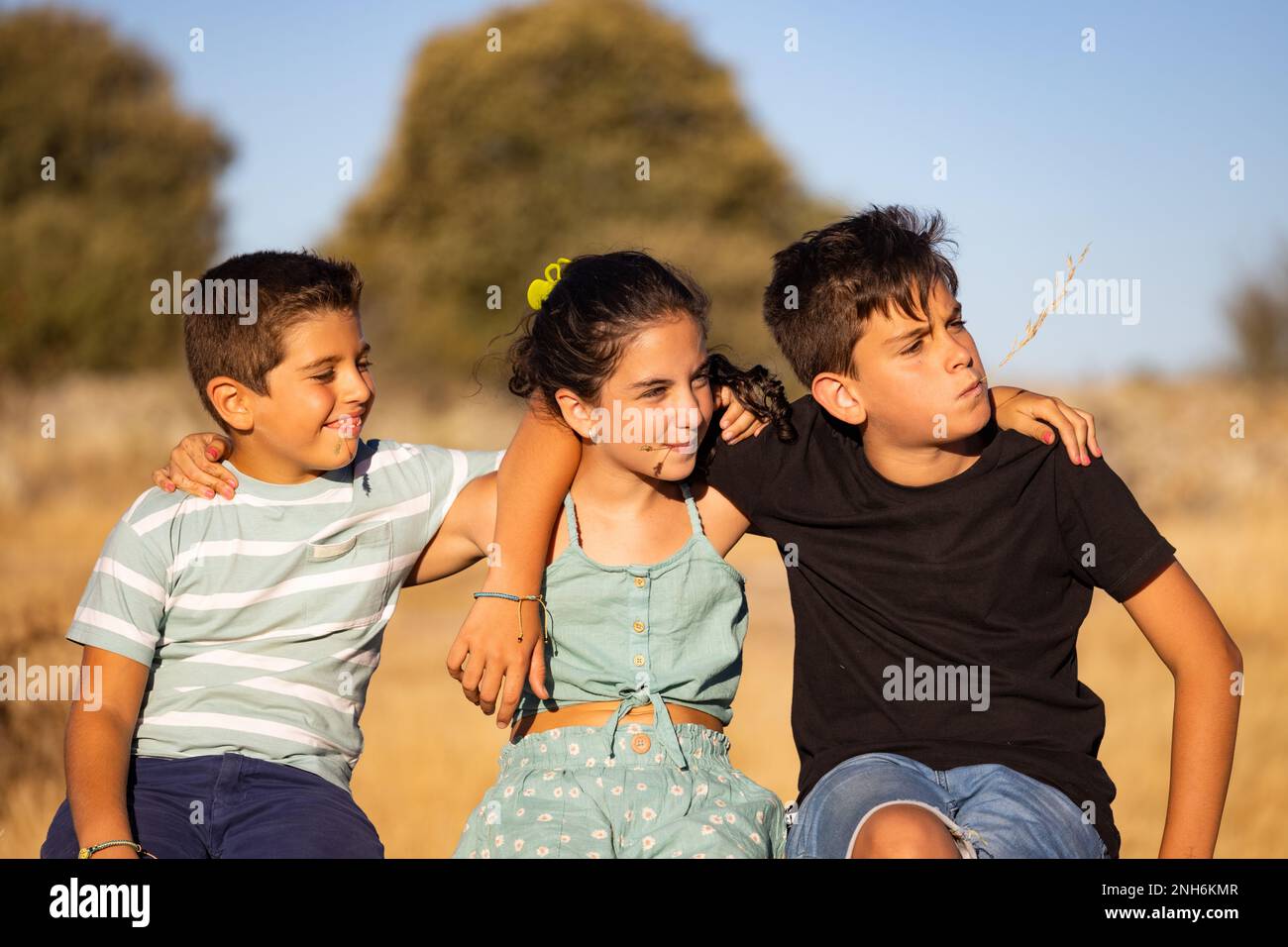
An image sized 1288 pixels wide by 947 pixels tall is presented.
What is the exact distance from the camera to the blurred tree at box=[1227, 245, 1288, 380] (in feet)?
68.4

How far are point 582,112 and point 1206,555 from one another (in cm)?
1525

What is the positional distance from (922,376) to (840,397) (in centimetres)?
25

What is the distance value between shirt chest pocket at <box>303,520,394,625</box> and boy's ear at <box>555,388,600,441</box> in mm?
516

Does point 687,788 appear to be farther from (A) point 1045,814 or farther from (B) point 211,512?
(B) point 211,512

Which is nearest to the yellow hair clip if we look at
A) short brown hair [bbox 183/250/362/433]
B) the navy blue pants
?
short brown hair [bbox 183/250/362/433]

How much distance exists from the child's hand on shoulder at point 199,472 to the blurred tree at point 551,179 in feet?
58.5

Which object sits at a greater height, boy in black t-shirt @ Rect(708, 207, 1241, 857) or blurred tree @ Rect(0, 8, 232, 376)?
blurred tree @ Rect(0, 8, 232, 376)

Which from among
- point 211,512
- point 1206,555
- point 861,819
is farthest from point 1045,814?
point 1206,555

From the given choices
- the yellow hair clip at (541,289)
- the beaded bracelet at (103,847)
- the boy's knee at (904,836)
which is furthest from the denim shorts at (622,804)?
the yellow hair clip at (541,289)

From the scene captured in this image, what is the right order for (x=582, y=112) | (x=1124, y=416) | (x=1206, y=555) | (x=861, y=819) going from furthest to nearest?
(x=582, y=112) < (x=1124, y=416) < (x=1206, y=555) < (x=861, y=819)

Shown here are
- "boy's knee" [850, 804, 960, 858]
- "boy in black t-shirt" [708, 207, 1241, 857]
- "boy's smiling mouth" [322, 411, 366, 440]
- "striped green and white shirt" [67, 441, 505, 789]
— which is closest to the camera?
"boy's knee" [850, 804, 960, 858]

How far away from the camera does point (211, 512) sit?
11.0 feet

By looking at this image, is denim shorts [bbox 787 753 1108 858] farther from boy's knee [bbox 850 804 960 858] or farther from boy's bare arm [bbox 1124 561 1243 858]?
boy's bare arm [bbox 1124 561 1243 858]

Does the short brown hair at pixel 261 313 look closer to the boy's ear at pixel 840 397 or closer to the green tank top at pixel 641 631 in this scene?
the green tank top at pixel 641 631
